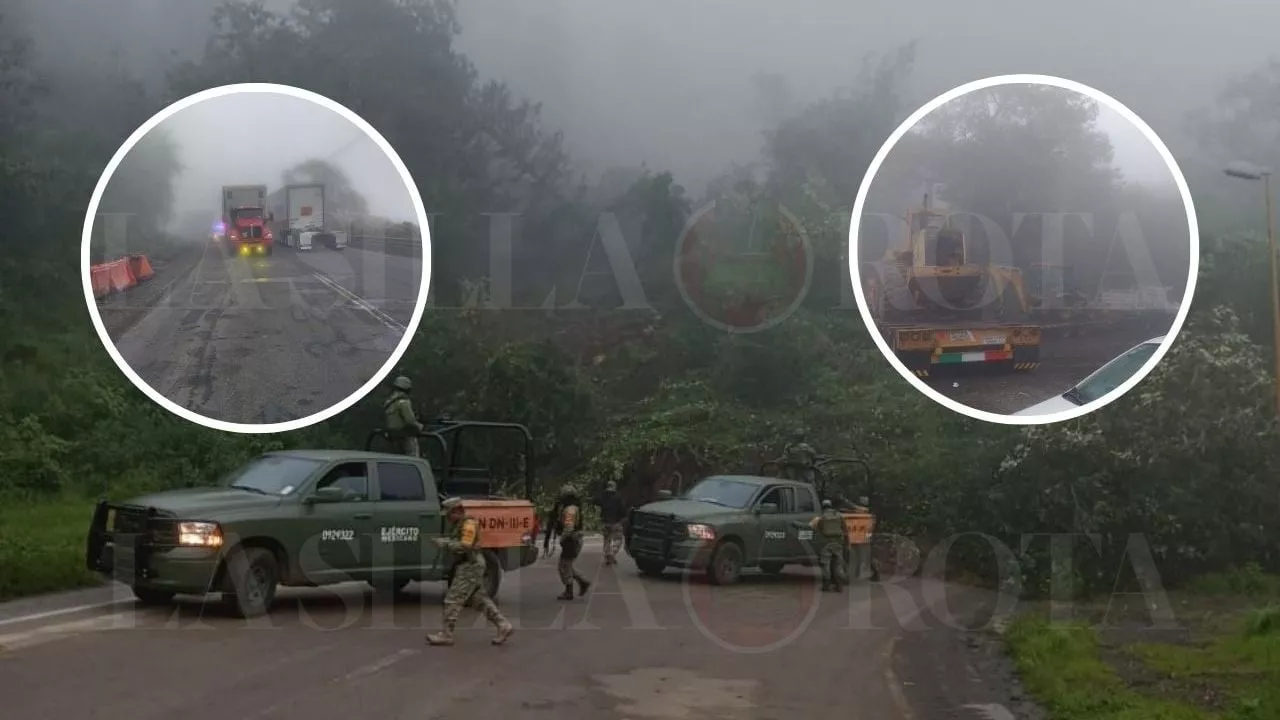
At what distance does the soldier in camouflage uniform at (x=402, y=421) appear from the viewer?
539 inches

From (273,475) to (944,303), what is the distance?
8.02 metres

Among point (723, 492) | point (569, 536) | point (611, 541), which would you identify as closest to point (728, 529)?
point (723, 492)

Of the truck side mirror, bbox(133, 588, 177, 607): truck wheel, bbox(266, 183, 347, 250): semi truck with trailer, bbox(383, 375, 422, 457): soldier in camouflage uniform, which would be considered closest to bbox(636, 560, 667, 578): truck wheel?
bbox(383, 375, 422, 457): soldier in camouflage uniform

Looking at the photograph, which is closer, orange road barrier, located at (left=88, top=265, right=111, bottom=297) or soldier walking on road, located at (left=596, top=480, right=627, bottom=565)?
orange road barrier, located at (left=88, top=265, right=111, bottom=297)

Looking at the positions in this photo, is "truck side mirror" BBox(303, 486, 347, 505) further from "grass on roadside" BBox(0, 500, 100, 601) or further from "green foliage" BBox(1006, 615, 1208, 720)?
"green foliage" BBox(1006, 615, 1208, 720)

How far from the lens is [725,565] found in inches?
711

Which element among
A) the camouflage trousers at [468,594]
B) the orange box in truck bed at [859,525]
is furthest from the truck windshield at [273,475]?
the orange box in truck bed at [859,525]

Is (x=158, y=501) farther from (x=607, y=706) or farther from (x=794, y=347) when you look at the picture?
(x=794, y=347)

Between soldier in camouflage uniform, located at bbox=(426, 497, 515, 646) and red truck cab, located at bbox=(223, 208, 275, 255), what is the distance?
4.03 meters

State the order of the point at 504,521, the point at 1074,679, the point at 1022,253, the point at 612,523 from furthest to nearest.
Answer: the point at 612,523 → the point at 504,521 → the point at 1074,679 → the point at 1022,253

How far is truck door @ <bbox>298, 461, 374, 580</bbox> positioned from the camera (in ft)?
40.8

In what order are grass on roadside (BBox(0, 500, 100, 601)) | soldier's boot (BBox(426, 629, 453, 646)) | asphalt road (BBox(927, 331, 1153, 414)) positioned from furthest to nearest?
1. grass on roadside (BBox(0, 500, 100, 601))
2. soldier's boot (BBox(426, 629, 453, 646))
3. asphalt road (BBox(927, 331, 1153, 414))

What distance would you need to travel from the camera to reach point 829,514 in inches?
690

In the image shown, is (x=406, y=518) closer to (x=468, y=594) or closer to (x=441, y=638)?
(x=468, y=594)
